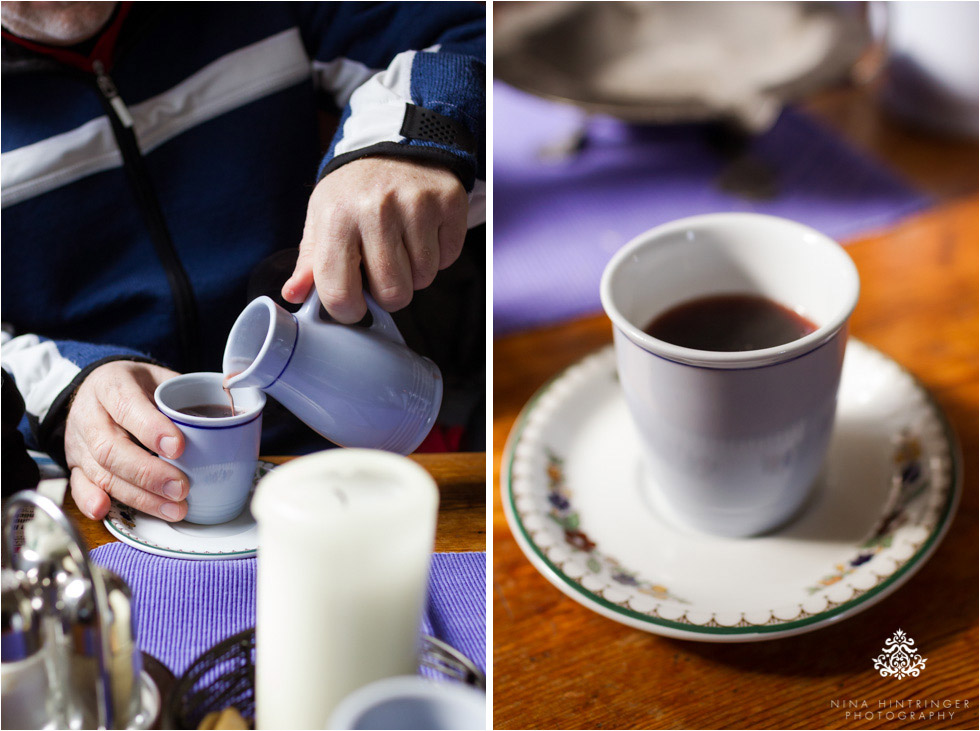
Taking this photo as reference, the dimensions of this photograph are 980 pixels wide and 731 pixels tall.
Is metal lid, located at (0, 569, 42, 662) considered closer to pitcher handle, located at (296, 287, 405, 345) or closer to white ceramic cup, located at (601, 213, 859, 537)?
pitcher handle, located at (296, 287, 405, 345)

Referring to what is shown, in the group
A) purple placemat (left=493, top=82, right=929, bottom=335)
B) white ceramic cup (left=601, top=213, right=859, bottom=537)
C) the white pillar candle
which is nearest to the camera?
the white pillar candle

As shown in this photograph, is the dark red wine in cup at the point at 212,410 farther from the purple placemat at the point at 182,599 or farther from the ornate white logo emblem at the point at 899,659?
the ornate white logo emblem at the point at 899,659

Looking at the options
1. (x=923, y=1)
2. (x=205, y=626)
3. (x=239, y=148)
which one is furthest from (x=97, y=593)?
(x=923, y=1)

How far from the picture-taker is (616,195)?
0.67 meters

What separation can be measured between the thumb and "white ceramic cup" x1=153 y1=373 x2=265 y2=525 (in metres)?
0.03

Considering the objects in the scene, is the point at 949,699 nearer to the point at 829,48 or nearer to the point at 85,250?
the point at 85,250

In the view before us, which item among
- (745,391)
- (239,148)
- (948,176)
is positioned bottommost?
(948,176)

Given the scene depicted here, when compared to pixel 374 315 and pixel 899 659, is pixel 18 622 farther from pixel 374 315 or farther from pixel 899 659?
pixel 899 659

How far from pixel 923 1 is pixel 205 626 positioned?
671 millimetres

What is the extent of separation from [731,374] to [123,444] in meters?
0.21

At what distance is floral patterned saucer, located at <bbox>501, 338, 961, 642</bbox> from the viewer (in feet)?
1.12

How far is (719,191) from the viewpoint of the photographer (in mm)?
653

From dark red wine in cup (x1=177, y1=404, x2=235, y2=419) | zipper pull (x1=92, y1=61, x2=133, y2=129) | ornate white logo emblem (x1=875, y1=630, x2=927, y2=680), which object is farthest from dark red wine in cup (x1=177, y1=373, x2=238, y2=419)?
ornate white logo emblem (x1=875, y1=630, x2=927, y2=680)

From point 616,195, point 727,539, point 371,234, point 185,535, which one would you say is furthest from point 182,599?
point 616,195
